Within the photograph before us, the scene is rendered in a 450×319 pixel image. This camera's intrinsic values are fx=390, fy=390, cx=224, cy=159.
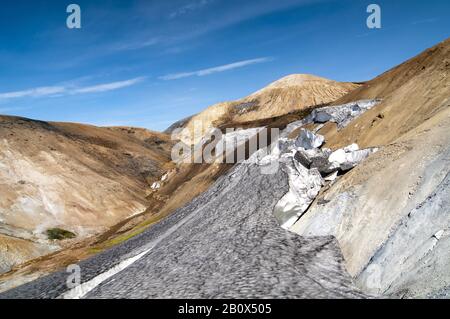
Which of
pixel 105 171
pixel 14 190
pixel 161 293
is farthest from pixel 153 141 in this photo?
pixel 161 293

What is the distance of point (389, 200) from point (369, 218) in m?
1.31

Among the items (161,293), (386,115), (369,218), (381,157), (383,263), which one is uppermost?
(386,115)

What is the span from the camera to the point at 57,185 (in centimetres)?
8469

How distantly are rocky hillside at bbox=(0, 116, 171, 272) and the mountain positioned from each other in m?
50.6

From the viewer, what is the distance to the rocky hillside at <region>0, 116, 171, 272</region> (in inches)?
2714

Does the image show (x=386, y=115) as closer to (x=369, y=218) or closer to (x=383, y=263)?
(x=369, y=218)

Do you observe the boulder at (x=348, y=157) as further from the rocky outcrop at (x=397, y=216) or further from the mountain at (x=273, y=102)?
the mountain at (x=273, y=102)

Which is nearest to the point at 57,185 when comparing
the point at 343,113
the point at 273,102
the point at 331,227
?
the point at 343,113

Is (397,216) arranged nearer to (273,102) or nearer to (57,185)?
(57,185)

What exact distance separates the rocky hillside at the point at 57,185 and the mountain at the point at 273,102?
50.6 meters

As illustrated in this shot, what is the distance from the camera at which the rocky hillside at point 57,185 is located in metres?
68.9

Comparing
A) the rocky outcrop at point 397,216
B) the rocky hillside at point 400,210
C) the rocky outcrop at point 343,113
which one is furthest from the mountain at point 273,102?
the rocky outcrop at point 397,216

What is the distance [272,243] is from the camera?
2109 cm

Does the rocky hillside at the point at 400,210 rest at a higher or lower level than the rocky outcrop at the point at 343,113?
lower
